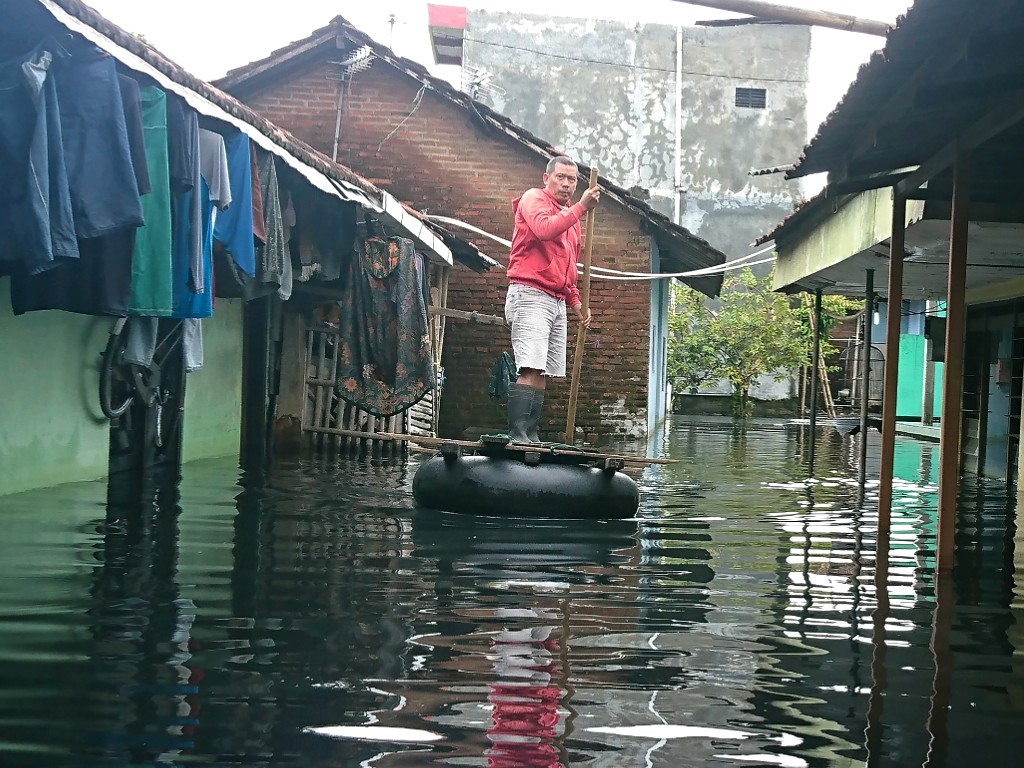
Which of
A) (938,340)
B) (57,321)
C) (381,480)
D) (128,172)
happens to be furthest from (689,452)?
(128,172)

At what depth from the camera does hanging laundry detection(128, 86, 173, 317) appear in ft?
22.8

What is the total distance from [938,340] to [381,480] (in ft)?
30.7

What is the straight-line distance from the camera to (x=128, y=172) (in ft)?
19.9

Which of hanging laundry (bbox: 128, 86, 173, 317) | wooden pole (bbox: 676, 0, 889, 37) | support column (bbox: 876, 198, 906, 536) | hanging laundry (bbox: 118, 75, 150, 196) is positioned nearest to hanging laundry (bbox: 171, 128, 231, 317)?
hanging laundry (bbox: 128, 86, 173, 317)

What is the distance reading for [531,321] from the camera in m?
7.62

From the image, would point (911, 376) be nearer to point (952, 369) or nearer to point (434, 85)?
point (434, 85)

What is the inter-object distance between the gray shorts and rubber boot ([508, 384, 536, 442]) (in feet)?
0.51

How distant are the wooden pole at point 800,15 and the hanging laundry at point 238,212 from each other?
4340 millimetres

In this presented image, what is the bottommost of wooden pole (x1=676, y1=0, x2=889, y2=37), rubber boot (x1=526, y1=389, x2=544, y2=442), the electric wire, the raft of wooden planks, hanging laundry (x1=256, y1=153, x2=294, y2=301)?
the raft of wooden planks

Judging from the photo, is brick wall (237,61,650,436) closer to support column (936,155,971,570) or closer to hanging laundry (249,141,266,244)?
hanging laundry (249,141,266,244)

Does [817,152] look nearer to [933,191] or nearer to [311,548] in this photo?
[933,191]

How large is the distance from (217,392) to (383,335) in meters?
1.88

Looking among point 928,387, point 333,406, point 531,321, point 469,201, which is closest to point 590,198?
point 531,321

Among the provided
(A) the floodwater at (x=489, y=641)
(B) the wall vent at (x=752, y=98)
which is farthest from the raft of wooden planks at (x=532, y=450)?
(B) the wall vent at (x=752, y=98)
